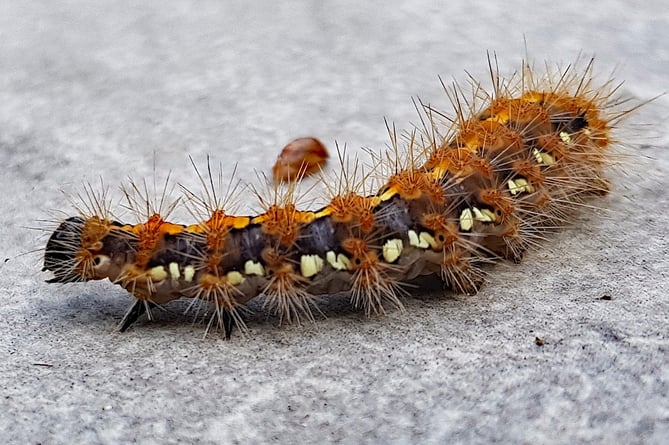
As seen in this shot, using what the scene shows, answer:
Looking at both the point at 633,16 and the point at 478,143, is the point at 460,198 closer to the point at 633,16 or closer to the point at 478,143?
the point at 478,143

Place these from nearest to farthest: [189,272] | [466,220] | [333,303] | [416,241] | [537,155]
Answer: [189,272] → [416,241] → [466,220] → [333,303] → [537,155]

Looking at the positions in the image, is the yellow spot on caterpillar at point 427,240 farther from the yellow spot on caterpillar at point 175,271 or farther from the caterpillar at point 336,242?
the yellow spot on caterpillar at point 175,271

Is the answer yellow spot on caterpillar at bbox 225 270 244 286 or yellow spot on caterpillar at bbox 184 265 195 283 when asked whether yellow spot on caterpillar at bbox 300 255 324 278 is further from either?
yellow spot on caterpillar at bbox 184 265 195 283

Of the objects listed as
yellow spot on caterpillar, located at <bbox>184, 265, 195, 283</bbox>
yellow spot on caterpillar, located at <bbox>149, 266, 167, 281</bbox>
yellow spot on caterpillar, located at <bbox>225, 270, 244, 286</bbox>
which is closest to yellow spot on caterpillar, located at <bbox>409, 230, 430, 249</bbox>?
yellow spot on caterpillar, located at <bbox>225, 270, 244, 286</bbox>

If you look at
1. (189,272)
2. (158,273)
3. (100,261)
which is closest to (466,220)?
(189,272)

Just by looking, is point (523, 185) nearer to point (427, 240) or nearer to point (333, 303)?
point (427, 240)

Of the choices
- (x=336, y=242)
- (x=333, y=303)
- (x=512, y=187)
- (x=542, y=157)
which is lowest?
(x=333, y=303)
